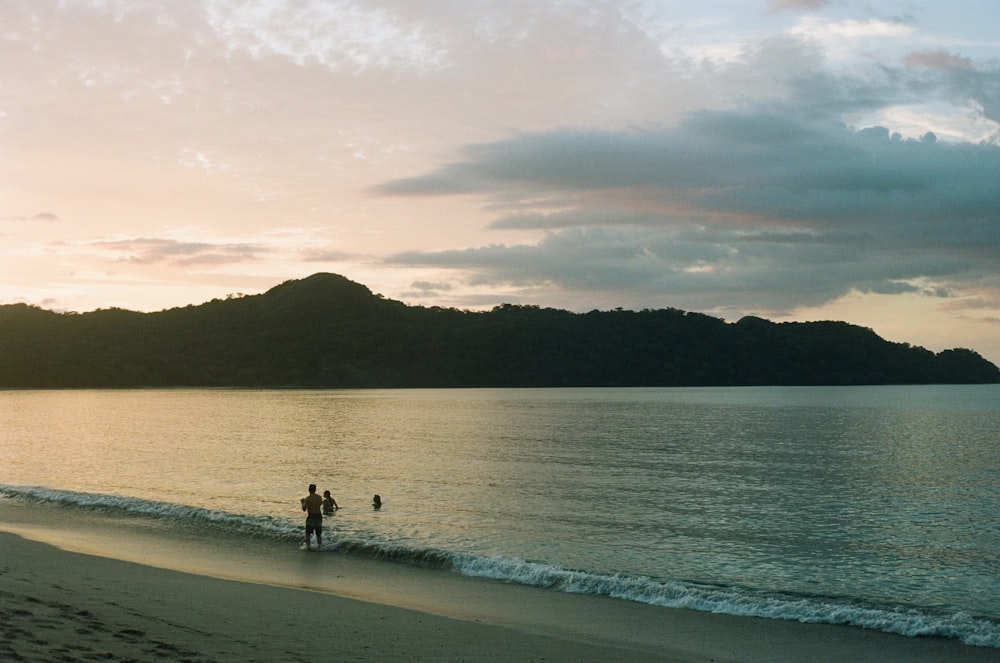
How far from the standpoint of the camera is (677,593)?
21266 millimetres

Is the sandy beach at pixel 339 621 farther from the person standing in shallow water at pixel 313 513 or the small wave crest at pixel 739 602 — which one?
the person standing in shallow water at pixel 313 513

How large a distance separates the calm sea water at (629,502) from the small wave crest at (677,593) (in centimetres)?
7

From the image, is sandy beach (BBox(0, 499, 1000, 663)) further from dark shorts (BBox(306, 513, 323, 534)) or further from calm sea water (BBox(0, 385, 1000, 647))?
dark shorts (BBox(306, 513, 323, 534))

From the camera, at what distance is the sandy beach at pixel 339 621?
1391cm

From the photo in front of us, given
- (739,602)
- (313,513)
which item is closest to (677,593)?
(739,602)

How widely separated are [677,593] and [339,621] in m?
8.70

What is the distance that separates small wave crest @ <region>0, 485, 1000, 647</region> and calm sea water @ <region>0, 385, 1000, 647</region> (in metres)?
0.07

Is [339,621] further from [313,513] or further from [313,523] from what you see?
[313,523]

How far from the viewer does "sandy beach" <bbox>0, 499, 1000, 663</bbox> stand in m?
13.9

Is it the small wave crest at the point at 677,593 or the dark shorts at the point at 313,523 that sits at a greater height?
the dark shorts at the point at 313,523

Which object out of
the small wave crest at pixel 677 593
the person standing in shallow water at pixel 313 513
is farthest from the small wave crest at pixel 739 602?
the person standing in shallow water at pixel 313 513

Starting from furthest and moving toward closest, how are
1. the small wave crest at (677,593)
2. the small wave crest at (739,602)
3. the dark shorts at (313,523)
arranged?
1. the dark shorts at (313,523)
2. the small wave crest at (677,593)
3. the small wave crest at (739,602)

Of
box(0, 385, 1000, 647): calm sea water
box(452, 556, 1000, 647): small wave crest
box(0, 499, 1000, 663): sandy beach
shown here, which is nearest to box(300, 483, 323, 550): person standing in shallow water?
box(0, 385, 1000, 647): calm sea water

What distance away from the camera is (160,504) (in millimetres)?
36938
